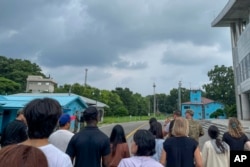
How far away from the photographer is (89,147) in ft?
10.7

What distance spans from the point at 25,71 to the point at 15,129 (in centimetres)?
5637

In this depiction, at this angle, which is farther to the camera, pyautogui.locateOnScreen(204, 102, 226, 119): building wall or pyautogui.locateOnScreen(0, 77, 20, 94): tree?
pyautogui.locateOnScreen(204, 102, 226, 119): building wall

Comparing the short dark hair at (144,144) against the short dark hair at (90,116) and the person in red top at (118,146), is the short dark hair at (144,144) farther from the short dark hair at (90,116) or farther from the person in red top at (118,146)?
the person in red top at (118,146)

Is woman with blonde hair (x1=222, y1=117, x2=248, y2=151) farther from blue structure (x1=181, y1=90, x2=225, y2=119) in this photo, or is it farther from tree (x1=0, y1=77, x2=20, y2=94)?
blue structure (x1=181, y1=90, x2=225, y2=119)

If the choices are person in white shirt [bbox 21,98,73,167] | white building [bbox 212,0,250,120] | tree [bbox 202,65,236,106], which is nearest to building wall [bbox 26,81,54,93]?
tree [bbox 202,65,236,106]

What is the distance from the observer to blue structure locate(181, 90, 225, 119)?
57781mm

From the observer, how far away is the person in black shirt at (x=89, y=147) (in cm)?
326

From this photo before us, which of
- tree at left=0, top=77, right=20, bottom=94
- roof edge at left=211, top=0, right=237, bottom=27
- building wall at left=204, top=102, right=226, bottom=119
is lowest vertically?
building wall at left=204, top=102, right=226, bottom=119

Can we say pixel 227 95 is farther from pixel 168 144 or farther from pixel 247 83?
pixel 168 144

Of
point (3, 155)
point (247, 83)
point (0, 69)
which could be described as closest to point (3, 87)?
point (0, 69)

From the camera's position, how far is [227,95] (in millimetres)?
51500

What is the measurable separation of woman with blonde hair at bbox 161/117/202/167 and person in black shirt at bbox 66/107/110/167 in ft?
2.75

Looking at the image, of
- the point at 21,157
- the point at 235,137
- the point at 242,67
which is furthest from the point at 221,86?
the point at 21,157

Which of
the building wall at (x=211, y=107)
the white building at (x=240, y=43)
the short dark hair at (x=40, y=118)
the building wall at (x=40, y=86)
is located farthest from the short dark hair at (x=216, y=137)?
the building wall at (x=40, y=86)
